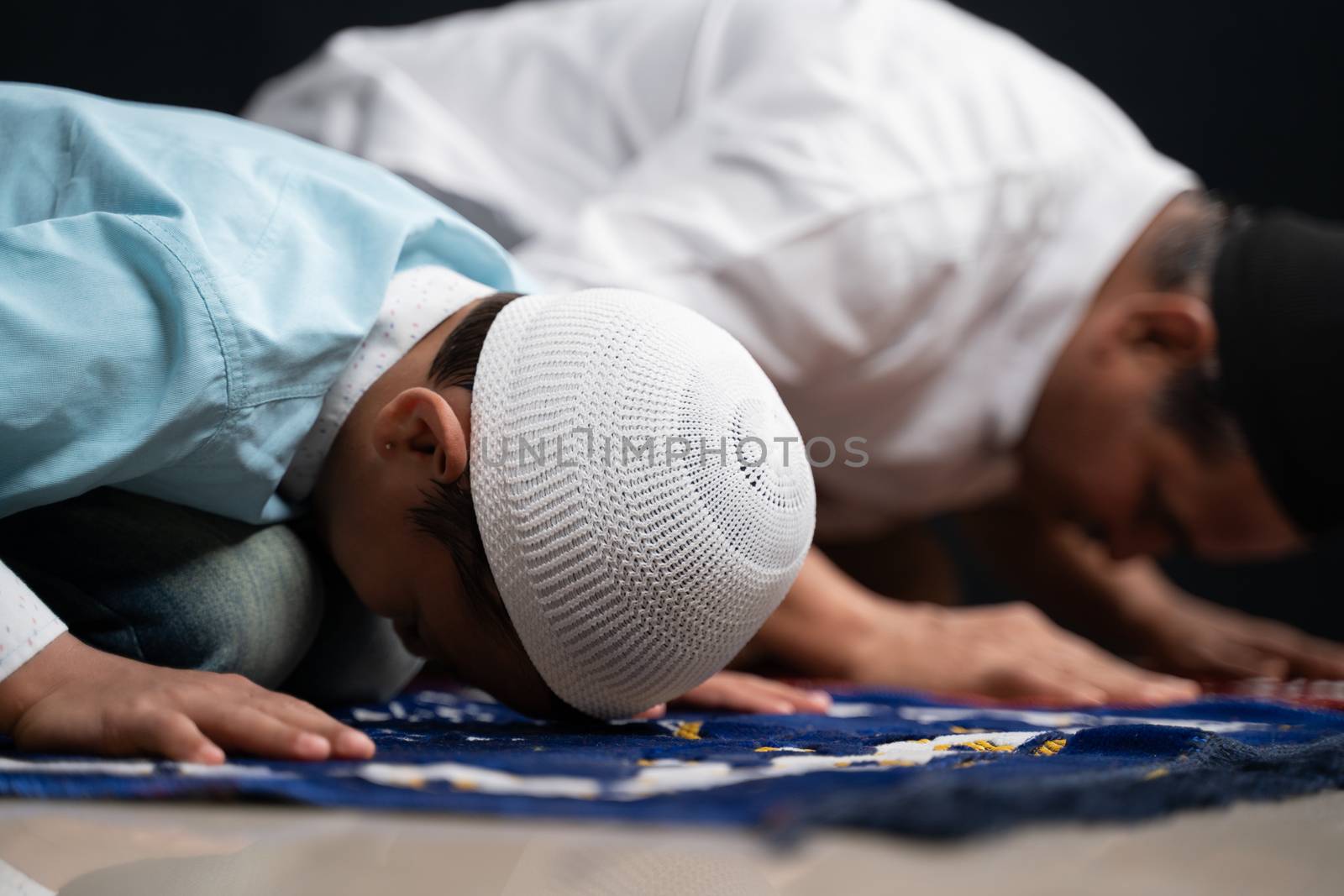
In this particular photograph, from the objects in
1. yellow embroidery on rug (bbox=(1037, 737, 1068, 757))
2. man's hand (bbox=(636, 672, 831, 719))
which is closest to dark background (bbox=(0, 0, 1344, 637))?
man's hand (bbox=(636, 672, 831, 719))

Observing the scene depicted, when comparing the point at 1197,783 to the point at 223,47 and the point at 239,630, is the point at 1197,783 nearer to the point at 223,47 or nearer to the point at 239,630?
the point at 239,630

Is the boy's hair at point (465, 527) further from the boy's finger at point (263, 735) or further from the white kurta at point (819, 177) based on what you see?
the white kurta at point (819, 177)

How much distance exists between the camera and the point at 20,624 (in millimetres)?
622

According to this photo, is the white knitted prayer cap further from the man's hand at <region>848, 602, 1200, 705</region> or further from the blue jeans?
the man's hand at <region>848, 602, 1200, 705</region>

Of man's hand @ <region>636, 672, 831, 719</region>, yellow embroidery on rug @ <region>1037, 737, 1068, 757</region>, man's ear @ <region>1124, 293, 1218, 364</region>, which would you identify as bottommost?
man's hand @ <region>636, 672, 831, 719</region>

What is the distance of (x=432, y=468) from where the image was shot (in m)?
0.71

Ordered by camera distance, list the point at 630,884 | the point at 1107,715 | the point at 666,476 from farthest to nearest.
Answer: the point at 1107,715
the point at 666,476
the point at 630,884

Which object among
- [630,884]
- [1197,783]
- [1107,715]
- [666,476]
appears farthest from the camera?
[1107,715]

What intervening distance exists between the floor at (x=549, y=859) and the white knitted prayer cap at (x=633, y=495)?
0.21 metres

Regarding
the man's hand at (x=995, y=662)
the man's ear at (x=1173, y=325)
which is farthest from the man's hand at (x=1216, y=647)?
the man's ear at (x=1173, y=325)

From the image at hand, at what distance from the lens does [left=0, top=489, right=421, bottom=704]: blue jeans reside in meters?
0.72

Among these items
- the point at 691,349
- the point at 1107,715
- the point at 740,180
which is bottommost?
the point at 1107,715

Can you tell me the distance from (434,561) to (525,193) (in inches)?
29.8

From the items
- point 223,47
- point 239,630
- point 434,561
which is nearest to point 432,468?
point 434,561
